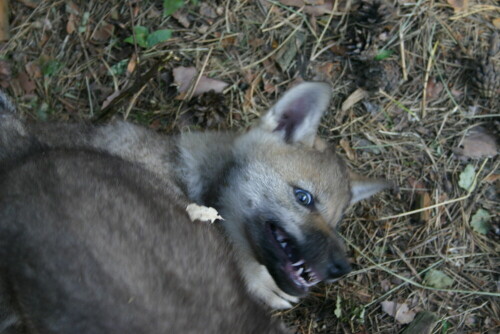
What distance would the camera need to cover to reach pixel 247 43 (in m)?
5.43

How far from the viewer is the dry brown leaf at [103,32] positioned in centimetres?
543

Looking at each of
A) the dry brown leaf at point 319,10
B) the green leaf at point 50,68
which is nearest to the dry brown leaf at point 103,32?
the green leaf at point 50,68

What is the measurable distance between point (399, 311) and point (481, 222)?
1149 mm

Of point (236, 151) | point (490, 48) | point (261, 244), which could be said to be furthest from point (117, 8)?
point (490, 48)

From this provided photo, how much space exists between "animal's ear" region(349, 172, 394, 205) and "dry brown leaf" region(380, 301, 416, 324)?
1008 mm

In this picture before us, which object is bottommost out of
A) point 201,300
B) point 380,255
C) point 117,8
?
point 380,255

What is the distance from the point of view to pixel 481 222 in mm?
5027

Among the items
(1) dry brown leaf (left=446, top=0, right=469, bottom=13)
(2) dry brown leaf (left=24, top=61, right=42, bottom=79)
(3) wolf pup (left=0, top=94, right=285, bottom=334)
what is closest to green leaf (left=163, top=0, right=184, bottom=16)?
(2) dry brown leaf (left=24, top=61, right=42, bottom=79)

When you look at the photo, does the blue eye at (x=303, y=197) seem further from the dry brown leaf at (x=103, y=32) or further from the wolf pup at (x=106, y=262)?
the dry brown leaf at (x=103, y=32)

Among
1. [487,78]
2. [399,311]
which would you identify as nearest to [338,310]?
[399,311]

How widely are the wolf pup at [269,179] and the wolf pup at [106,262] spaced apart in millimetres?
791

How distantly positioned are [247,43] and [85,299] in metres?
3.38

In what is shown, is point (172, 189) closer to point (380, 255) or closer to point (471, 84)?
point (380, 255)

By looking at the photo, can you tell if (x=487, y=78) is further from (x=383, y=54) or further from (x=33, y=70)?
(x=33, y=70)
